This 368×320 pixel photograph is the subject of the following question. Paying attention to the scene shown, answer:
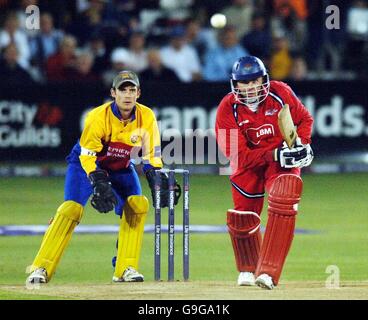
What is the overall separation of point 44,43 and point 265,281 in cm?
1064

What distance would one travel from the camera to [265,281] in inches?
407

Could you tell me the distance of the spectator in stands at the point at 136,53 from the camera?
66.4 feet

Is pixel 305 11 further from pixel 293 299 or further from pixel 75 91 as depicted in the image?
pixel 293 299

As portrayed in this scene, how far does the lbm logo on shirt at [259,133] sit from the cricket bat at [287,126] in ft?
0.92

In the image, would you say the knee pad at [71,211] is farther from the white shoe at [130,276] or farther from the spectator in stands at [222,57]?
the spectator in stands at [222,57]

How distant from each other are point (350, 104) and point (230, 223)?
9670mm

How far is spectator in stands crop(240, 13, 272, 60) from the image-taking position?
20750 millimetres

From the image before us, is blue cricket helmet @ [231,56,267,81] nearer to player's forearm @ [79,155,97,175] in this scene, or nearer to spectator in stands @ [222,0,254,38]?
player's forearm @ [79,155,97,175]

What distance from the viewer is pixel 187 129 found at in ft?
64.9

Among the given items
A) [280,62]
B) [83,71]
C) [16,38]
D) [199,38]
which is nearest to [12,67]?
[16,38]

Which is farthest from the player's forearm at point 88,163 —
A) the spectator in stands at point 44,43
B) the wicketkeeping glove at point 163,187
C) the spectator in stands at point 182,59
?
the spectator in stands at point 182,59

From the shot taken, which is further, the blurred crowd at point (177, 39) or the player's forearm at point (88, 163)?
the blurred crowd at point (177, 39)

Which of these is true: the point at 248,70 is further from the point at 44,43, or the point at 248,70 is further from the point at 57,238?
the point at 44,43
